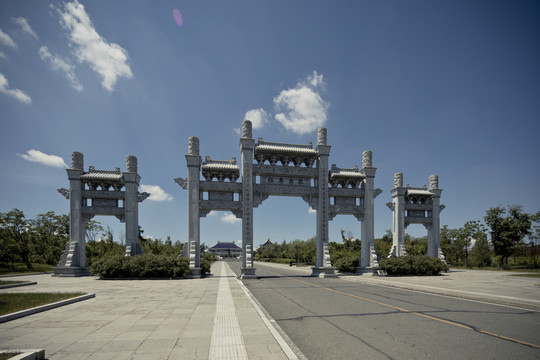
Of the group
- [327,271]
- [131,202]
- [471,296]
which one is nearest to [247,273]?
[327,271]

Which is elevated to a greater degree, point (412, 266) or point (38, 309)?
point (38, 309)

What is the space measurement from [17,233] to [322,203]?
34.4 metres

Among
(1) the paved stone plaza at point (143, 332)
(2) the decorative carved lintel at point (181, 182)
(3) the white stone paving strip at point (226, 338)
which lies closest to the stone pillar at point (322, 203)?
(2) the decorative carved lintel at point (181, 182)

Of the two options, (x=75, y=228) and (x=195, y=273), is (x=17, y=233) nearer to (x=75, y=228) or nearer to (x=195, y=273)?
(x=75, y=228)

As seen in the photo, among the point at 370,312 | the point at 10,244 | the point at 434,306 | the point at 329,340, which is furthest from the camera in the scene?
the point at 10,244

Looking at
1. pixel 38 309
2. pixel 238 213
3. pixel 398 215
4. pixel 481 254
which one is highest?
pixel 238 213

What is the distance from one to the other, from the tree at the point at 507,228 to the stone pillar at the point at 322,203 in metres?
23.5

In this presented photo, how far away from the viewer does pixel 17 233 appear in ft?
106

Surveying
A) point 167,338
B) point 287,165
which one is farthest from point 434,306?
point 287,165

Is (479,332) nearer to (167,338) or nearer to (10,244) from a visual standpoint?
(167,338)

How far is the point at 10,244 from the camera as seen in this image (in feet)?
99.7

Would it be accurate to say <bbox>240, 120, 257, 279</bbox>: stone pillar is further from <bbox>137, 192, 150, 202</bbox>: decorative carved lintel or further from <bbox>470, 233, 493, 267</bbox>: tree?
<bbox>470, 233, 493, 267</bbox>: tree

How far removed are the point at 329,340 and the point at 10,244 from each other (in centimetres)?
3790

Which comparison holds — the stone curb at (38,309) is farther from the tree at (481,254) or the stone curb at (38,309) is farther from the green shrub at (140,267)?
the tree at (481,254)
